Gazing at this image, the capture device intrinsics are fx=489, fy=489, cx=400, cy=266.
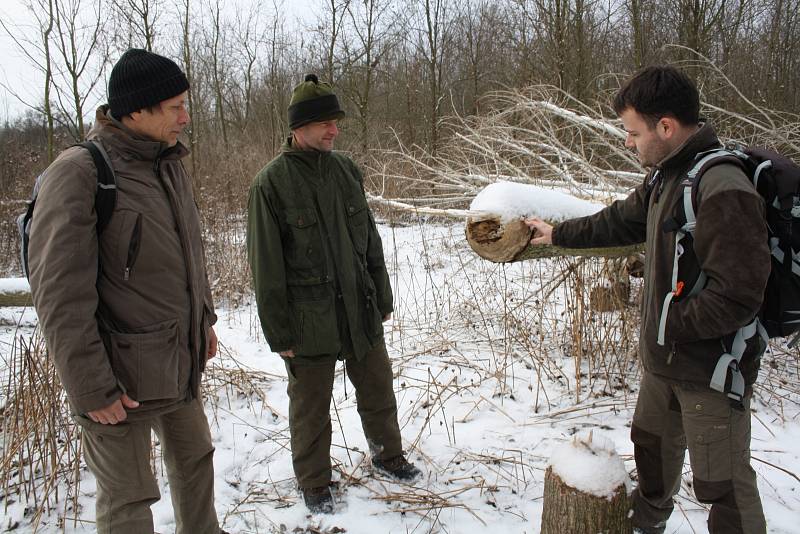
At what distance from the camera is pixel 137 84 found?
1.74 metres

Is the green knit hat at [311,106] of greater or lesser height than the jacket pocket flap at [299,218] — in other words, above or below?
above

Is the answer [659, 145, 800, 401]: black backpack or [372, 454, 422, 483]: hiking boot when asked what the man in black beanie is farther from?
[659, 145, 800, 401]: black backpack

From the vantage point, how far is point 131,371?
168 centimetres

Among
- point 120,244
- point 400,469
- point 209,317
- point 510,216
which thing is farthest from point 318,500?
point 510,216

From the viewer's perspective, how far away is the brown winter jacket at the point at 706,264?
1.47 meters

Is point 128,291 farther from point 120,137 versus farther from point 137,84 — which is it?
point 137,84

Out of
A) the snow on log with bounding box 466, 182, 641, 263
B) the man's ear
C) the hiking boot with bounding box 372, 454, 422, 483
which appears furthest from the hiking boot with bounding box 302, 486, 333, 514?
the man's ear

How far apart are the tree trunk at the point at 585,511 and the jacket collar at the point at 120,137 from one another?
1.87 meters

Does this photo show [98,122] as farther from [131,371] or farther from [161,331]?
[131,371]

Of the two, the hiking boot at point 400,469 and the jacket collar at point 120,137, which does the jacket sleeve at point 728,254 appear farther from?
the jacket collar at point 120,137

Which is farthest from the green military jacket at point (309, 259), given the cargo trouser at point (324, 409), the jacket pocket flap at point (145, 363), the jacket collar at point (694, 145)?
the jacket collar at point (694, 145)

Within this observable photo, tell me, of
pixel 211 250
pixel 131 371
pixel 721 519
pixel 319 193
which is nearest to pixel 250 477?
pixel 131 371

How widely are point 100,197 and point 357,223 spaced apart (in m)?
1.15

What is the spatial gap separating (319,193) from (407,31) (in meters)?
12.2
